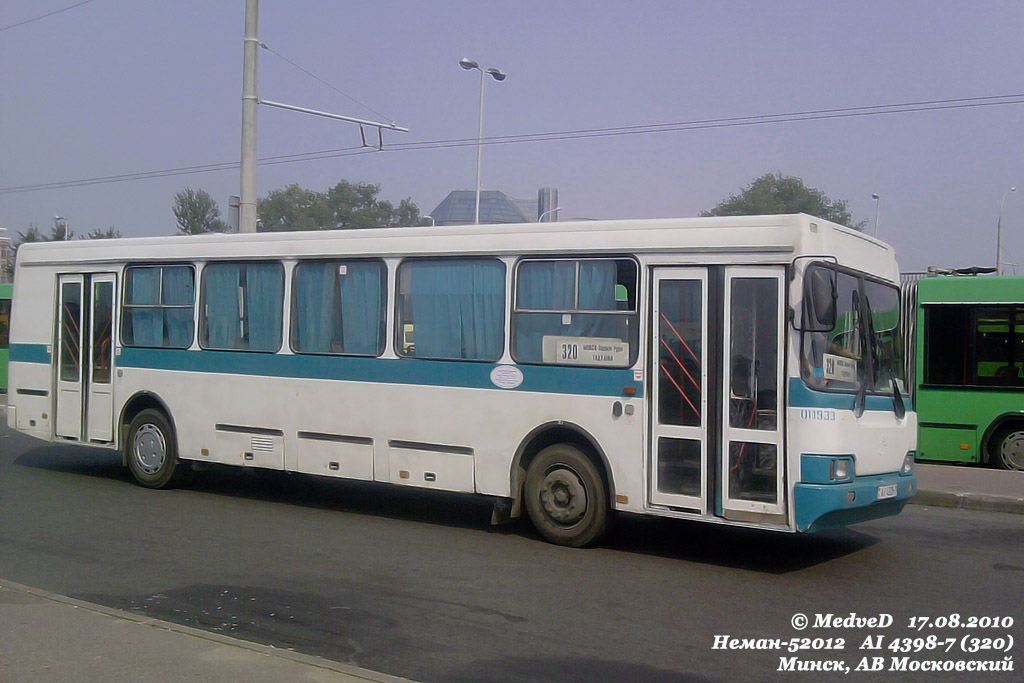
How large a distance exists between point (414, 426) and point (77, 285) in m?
5.98

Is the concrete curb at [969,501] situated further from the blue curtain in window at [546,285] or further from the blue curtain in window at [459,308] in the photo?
the blue curtain in window at [459,308]

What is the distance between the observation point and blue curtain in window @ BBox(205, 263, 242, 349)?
11727 mm

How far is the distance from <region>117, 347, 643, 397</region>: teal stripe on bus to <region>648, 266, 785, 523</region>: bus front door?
48 centimetres

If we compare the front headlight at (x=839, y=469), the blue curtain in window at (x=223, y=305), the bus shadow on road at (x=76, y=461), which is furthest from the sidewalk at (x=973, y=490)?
the bus shadow on road at (x=76, y=461)

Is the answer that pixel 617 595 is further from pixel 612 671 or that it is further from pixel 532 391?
pixel 532 391

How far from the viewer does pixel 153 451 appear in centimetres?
1234

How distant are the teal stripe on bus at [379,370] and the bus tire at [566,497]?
0.65m

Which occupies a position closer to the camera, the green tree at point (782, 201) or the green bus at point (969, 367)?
the green bus at point (969, 367)

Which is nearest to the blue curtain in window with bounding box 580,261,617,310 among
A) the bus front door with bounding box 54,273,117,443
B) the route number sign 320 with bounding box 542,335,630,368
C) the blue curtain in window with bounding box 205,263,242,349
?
the route number sign 320 with bounding box 542,335,630,368

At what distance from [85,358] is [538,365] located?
6949 mm

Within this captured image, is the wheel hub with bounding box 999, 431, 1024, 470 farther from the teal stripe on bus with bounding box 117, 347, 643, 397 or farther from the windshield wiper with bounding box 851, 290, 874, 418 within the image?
the teal stripe on bus with bounding box 117, 347, 643, 397

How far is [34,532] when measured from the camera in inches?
379

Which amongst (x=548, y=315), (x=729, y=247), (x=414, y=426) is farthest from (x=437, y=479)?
(x=729, y=247)

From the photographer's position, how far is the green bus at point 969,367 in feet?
46.7
